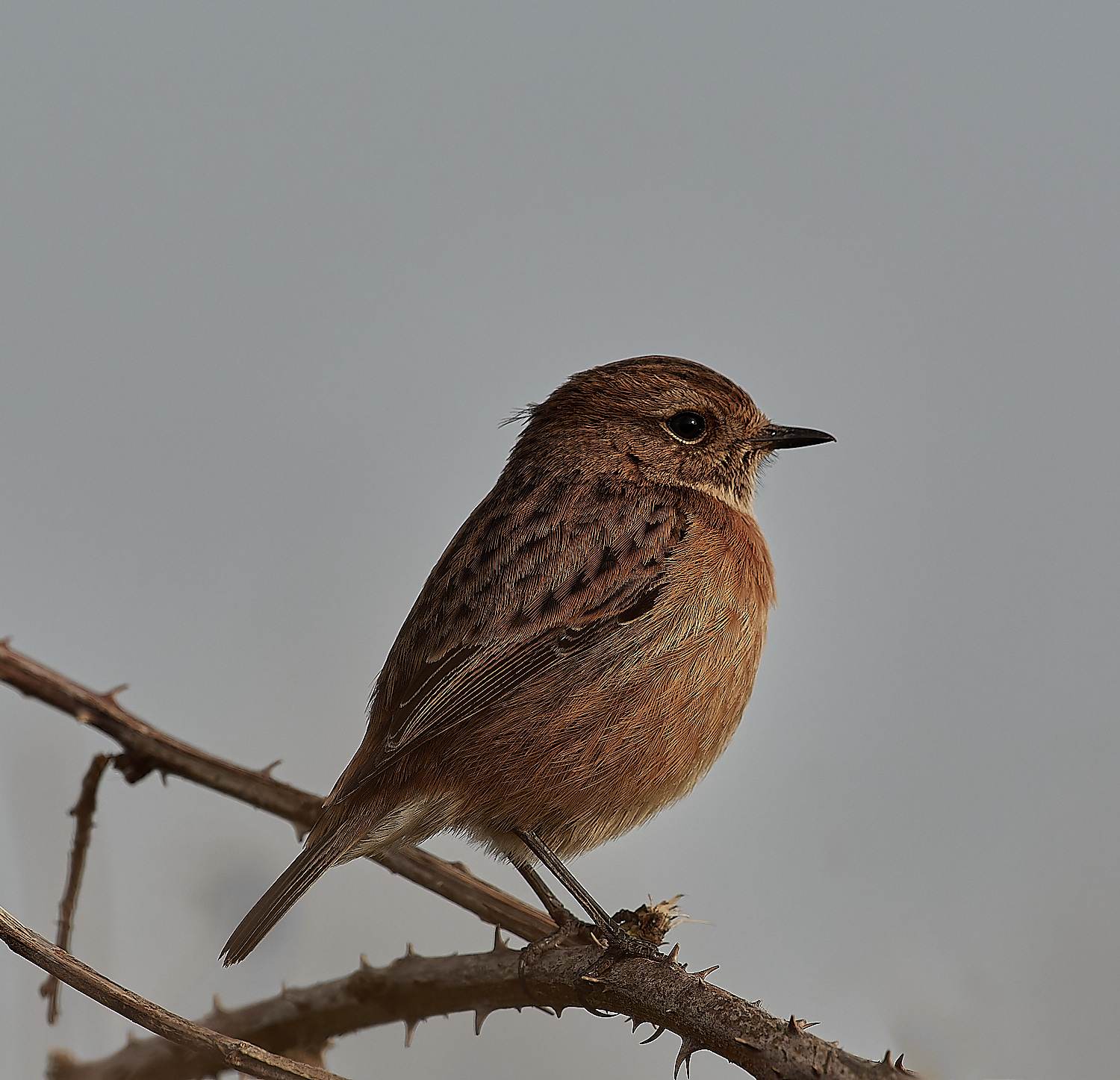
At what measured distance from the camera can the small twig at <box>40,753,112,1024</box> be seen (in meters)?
3.75

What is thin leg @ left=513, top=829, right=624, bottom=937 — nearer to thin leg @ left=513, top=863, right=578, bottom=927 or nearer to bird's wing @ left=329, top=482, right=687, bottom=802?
thin leg @ left=513, top=863, right=578, bottom=927

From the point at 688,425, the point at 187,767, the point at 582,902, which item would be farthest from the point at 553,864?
the point at 688,425

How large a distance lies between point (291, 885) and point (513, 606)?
1371mm

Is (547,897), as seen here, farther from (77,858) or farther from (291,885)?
(77,858)

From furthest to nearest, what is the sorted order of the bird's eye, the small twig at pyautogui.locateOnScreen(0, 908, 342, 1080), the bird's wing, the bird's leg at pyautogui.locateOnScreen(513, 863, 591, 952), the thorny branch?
1. the bird's eye
2. the bird's wing
3. the bird's leg at pyautogui.locateOnScreen(513, 863, 591, 952)
4. the thorny branch
5. the small twig at pyautogui.locateOnScreen(0, 908, 342, 1080)

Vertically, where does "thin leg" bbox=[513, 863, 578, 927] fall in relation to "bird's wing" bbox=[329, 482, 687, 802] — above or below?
below

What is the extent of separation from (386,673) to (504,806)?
89 cm

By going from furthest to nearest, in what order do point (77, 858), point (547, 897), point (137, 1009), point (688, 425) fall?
point (688, 425) → point (547, 897) → point (77, 858) → point (137, 1009)

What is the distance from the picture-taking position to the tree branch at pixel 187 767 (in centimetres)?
432

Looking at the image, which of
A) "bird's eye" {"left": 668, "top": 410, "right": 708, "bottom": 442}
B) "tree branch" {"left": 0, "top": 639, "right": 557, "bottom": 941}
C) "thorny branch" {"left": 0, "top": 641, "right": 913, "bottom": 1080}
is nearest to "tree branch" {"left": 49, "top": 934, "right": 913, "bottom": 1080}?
"thorny branch" {"left": 0, "top": 641, "right": 913, "bottom": 1080}

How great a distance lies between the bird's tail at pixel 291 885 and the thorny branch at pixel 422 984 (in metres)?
0.16

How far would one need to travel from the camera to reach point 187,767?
4.42 meters

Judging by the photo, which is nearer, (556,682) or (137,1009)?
(137,1009)

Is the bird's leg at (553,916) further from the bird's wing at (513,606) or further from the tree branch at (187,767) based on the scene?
the bird's wing at (513,606)
